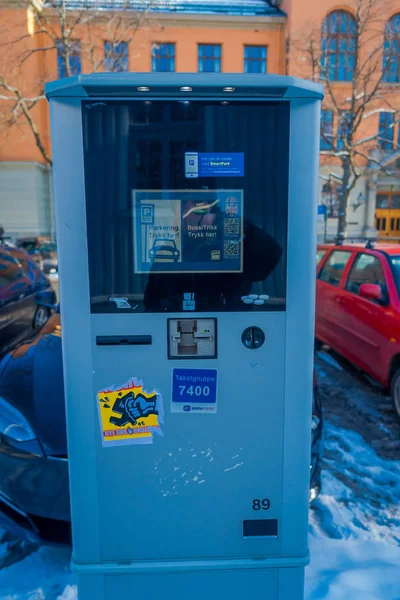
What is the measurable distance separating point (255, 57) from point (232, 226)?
100ft

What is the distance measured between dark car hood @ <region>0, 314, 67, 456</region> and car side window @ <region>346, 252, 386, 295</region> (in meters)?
3.44

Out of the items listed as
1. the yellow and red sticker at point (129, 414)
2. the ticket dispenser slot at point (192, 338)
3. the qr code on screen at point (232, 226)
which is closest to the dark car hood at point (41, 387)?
the yellow and red sticker at point (129, 414)

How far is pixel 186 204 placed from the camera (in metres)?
1.66

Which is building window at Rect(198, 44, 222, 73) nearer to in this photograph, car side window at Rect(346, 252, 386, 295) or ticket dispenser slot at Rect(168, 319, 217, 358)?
car side window at Rect(346, 252, 386, 295)

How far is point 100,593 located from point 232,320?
1.25 metres

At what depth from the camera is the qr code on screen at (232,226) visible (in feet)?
5.50

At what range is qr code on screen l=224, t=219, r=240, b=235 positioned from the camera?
1.68 m

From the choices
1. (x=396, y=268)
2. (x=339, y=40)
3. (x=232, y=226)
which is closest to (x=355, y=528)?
(x=232, y=226)

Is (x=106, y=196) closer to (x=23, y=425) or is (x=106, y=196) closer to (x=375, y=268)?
(x=23, y=425)

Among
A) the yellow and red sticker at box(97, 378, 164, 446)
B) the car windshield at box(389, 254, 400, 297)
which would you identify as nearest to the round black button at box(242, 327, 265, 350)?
the yellow and red sticker at box(97, 378, 164, 446)

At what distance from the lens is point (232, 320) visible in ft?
5.62

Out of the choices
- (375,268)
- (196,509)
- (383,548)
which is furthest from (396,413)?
(196,509)

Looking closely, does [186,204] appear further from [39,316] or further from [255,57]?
[255,57]

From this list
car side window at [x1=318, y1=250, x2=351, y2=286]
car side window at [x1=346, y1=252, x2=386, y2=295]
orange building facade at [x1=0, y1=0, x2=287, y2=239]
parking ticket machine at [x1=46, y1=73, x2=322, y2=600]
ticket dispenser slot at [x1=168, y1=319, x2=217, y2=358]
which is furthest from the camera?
orange building facade at [x1=0, y1=0, x2=287, y2=239]
